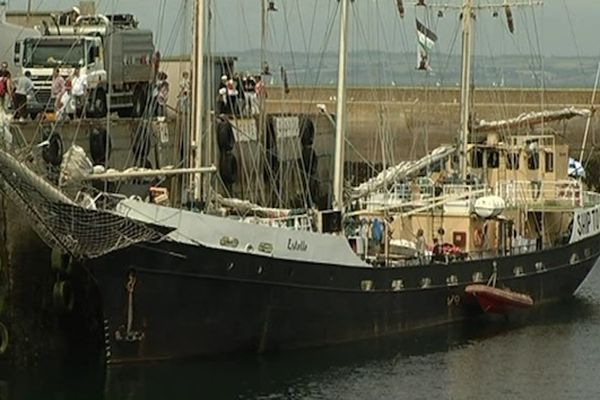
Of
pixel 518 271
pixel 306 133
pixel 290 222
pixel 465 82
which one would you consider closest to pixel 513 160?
pixel 465 82

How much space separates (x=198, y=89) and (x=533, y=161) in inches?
619

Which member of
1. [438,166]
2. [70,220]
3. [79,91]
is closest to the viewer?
[70,220]

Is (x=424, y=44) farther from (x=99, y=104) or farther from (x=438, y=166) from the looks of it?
(x=99, y=104)

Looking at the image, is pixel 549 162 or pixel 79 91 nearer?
pixel 79 91

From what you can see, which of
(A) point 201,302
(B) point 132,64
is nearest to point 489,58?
(B) point 132,64

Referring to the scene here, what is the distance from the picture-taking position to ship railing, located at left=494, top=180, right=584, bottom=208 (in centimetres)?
4959

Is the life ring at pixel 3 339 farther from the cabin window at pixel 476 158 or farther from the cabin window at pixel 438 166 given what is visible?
the cabin window at pixel 476 158

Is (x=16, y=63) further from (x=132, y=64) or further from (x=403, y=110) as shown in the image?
(x=403, y=110)

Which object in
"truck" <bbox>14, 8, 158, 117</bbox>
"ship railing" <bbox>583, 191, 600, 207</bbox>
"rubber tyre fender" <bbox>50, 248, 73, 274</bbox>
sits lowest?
"rubber tyre fender" <bbox>50, 248, 73, 274</bbox>

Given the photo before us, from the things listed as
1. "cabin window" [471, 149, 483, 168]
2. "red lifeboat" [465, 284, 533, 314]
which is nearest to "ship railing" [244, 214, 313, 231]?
"red lifeboat" [465, 284, 533, 314]

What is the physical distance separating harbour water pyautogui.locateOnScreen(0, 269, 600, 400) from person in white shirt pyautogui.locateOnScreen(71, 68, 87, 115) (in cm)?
761

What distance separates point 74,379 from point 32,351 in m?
1.57

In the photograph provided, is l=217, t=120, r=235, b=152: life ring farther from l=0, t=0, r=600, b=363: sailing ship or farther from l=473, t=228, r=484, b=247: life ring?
l=473, t=228, r=484, b=247: life ring

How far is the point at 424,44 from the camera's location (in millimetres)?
50750
